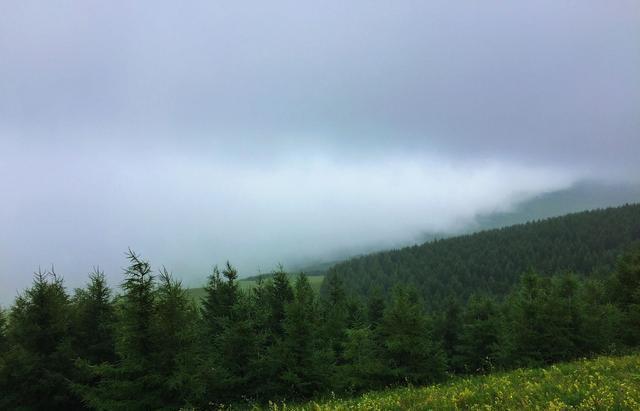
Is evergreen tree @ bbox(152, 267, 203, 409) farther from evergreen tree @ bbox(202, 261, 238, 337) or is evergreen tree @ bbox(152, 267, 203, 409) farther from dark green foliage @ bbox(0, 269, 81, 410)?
evergreen tree @ bbox(202, 261, 238, 337)

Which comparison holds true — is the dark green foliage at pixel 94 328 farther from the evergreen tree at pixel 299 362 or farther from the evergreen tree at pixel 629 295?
the evergreen tree at pixel 629 295

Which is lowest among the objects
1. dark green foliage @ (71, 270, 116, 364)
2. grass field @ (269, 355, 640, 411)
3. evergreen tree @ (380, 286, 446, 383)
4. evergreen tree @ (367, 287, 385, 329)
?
evergreen tree @ (367, 287, 385, 329)

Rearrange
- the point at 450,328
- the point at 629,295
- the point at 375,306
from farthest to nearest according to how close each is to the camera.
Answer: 1. the point at 375,306
2. the point at 450,328
3. the point at 629,295

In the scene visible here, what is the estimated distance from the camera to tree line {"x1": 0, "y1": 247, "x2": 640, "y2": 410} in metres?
15.1

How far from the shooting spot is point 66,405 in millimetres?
18953

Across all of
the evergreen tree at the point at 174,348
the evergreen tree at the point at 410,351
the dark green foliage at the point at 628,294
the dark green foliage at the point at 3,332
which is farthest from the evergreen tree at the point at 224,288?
the dark green foliage at the point at 628,294

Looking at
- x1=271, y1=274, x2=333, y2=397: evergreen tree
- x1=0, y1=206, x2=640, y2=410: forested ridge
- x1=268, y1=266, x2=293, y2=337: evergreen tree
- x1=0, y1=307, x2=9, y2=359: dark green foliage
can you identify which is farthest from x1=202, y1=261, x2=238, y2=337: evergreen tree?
x1=0, y1=307, x2=9, y2=359: dark green foliage

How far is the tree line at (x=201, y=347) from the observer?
1508 centimetres

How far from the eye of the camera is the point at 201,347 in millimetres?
17375

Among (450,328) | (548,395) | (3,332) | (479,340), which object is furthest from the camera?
(450,328)

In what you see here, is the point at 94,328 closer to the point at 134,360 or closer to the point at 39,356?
the point at 39,356

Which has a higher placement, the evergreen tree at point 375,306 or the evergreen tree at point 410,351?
the evergreen tree at point 410,351

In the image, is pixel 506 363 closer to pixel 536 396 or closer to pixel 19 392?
pixel 536 396

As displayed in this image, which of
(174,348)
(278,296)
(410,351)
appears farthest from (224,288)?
(410,351)
